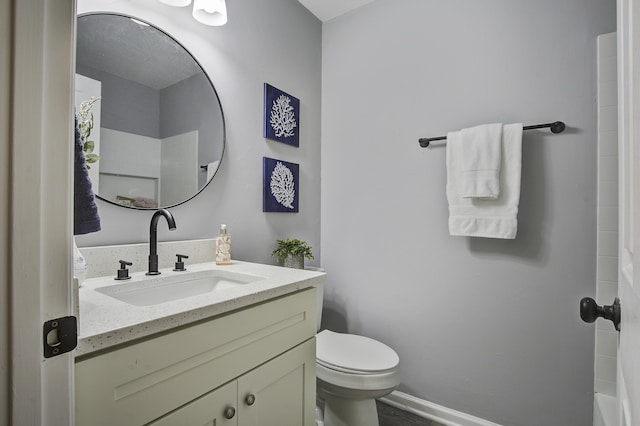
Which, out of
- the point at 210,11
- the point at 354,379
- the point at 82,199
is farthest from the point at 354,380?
the point at 210,11

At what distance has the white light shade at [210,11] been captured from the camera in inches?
47.6

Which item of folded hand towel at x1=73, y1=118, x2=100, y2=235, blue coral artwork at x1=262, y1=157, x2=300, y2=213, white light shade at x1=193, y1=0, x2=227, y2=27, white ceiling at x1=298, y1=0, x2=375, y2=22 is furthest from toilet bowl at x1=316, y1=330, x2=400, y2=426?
white ceiling at x1=298, y1=0, x2=375, y2=22

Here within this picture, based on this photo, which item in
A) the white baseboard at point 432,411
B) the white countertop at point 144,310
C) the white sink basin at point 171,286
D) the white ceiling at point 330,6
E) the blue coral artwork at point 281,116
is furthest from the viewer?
the white ceiling at point 330,6

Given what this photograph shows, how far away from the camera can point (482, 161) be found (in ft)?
4.72

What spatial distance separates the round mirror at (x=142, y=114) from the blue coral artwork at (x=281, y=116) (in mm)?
308

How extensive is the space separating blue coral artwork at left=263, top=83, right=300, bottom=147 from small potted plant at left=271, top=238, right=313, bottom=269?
0.58 meters

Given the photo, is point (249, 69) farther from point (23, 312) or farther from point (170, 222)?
point (23, 312)

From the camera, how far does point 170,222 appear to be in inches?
39.0

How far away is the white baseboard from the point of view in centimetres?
153

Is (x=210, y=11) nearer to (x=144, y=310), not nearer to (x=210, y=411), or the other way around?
(x=144, y=310)

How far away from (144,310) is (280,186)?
1.14m

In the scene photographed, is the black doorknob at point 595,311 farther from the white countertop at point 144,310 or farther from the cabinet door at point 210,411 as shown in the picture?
the cabinet door at point 210,411

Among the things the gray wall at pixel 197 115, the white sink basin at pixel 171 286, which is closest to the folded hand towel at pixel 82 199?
the white sink basin at pixel 171 286

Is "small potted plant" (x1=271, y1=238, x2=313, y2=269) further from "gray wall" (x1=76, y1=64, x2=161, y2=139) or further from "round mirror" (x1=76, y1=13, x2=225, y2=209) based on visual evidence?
"gray wall" (x1=76, y1=64, x2=161, y2=139)
